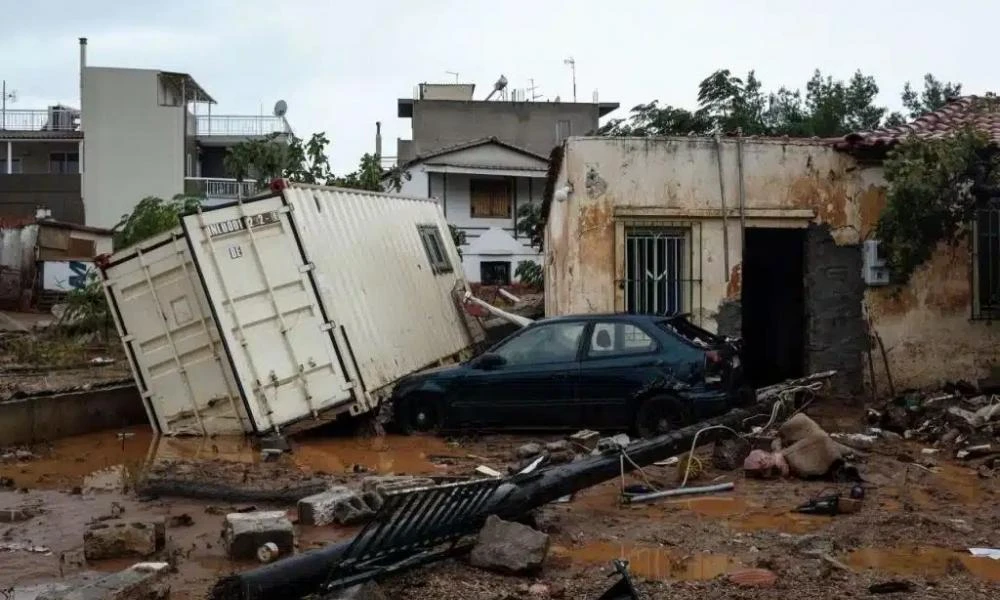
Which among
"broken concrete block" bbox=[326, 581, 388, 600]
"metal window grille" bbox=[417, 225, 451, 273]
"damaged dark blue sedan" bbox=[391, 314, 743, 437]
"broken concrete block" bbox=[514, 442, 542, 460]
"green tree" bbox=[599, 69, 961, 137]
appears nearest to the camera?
"broken concrete block" bbox=[326, 581, 388, 600]

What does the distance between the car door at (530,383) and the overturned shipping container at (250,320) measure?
4.39 ft

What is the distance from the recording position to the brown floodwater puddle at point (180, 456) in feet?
34.7

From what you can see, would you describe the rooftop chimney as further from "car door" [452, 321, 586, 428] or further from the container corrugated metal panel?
"car door" [452, 321, 586, 428]

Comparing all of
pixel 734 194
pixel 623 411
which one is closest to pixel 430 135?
pixel 734 194

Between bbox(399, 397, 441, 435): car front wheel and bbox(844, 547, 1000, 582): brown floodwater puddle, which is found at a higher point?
bbox(399, 397, 441, 435): car front wheel

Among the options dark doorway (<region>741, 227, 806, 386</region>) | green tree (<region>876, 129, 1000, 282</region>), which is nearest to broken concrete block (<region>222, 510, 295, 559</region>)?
green tree (<region>876, 129, 1000, 282</region>)

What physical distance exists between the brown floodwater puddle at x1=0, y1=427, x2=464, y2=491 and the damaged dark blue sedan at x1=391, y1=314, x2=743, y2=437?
0.68 metres

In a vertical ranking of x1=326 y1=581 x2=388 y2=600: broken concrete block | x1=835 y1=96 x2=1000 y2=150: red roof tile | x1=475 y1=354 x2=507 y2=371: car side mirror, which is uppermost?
x1=835 y1=96 x2=1000 y2=150: red roof tile

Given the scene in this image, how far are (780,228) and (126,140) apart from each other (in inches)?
1484

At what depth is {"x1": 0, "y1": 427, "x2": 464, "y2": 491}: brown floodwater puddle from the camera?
1058cm

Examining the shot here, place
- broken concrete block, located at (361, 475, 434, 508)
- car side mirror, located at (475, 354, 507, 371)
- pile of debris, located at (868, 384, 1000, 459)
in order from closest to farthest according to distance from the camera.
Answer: broken concrete block, located at (361, 475, 434, 508) → pile of debris, located at (868, 384, 1000, 459) → car side mirror, located at (475, 354, 507, 371)

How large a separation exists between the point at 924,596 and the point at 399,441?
7.55 meters

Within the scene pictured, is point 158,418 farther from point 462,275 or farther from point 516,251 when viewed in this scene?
point 516,251

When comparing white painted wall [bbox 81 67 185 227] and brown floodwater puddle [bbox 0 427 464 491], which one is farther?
white painted wall [bbox 81 67 185 227]
